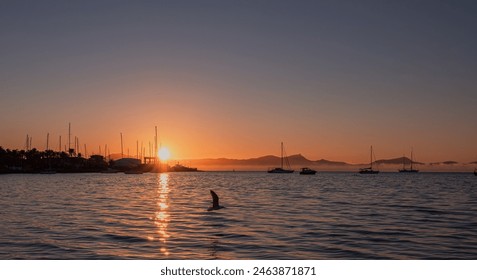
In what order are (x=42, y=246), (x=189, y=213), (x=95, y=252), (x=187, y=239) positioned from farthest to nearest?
(x=189, y=213) → (x=187, y=239) → (x=42, y=246) → (x=95, y=252)

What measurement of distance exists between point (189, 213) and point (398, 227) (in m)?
17.5

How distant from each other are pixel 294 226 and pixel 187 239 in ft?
28.4

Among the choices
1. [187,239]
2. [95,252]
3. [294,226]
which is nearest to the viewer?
[95,252]

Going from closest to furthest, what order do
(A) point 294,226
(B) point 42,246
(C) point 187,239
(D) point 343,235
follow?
(B) point 42,246 < (C) point 187,239 < (D) point 343,235 < (A) point 294,226

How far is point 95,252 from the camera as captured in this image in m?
22.2

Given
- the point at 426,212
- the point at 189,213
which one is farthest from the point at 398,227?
the point at 189,213
